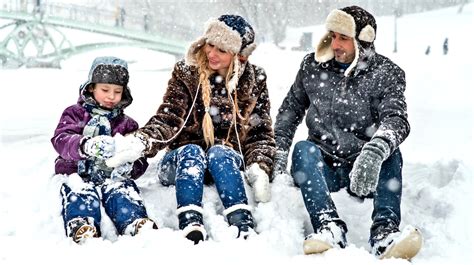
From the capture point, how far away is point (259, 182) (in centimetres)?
337

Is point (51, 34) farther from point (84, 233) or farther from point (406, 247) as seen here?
point (406, 247)

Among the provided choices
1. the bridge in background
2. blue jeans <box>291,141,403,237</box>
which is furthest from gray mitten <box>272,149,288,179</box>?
the bridge in background

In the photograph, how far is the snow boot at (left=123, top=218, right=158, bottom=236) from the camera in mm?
2882

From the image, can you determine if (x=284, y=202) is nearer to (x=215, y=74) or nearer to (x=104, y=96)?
(x=215, y=74)

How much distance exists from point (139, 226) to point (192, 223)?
269mm

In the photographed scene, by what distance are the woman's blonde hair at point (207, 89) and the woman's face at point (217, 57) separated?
0.12ft

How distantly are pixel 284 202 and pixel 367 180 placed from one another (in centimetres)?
68

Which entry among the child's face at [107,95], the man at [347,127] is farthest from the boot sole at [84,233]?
the man at [347,127]

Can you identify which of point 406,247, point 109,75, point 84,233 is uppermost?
point 109,75

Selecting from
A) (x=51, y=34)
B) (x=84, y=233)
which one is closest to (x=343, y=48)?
(x=84, y=233)

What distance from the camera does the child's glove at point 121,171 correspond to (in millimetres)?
3320

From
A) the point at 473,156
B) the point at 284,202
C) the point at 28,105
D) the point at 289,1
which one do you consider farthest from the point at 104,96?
the point at 289,1

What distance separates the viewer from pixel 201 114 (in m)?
3.67

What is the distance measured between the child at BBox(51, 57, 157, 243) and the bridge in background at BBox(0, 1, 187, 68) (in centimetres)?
2215
